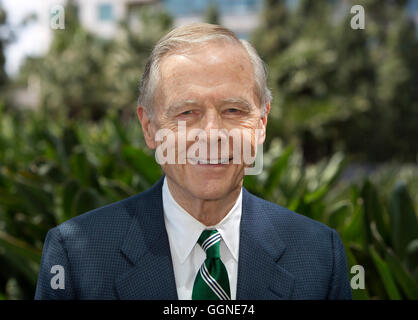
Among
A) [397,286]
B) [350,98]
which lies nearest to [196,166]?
[397,286]

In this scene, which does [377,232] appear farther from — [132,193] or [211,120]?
[211,120]

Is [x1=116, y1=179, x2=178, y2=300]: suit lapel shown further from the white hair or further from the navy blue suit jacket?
the white hair

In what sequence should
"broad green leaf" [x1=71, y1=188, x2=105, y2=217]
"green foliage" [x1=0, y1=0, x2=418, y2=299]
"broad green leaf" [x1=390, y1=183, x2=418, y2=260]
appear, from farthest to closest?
"green foliage" [x1=0, y1=0, x2=418, y2=299]
"broad green leaf" [x1=390, y1=183, x2=418, y2=260]
"broad green leaf" [x1=71, y1=188, x2=105, y2=217]

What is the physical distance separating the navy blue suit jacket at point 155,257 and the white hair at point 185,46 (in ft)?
0.76

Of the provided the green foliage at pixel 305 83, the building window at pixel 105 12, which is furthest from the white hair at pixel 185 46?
the building window at pixel 105 12

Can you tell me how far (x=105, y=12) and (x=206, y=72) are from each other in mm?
37401

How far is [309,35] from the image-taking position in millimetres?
20844

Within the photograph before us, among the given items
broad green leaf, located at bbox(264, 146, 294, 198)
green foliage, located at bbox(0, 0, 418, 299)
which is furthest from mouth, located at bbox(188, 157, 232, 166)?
green foliage, located at bbox(0, 0, 418, 299)

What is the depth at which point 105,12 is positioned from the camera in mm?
35594

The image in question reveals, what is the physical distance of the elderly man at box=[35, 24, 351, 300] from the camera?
89cm

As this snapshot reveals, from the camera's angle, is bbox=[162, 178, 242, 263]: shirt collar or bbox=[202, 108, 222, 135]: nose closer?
bbox=[202, 108, 222, 135]: nose

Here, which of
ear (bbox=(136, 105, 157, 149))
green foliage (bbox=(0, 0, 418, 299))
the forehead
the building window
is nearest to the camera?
the forehead

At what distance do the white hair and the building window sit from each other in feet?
121

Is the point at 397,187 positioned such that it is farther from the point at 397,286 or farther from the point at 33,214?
the point at 33,214
